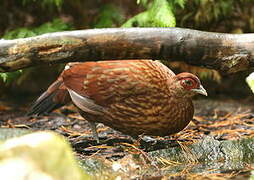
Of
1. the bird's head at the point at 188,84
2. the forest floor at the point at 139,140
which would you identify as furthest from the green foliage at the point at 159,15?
the forest floor at the point at 139,140

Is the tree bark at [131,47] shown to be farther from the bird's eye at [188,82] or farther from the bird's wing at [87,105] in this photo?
the bird's wing at [87,105]

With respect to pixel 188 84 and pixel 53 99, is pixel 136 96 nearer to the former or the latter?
pixel 188 84

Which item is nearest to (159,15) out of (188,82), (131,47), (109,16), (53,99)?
(109,16)

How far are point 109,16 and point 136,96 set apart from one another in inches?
86.0

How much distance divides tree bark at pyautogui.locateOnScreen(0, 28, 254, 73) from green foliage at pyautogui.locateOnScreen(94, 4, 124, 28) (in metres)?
→ 2.58

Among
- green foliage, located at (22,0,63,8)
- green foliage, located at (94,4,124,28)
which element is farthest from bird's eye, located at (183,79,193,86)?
green foliage, located at (22,0,63,8)

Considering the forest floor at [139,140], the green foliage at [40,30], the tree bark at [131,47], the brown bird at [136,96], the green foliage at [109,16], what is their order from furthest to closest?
the green foliage at [109,16]
the green foliage at [40,30]
the brown bird at [136,96]
the forest floor at [139,140]
the tree bark at [131,47]

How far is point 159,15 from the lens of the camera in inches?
211

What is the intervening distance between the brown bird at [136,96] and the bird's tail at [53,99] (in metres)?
0.30

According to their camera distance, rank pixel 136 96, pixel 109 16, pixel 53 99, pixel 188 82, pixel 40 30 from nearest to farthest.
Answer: pixel 136 96
pixel 188 82
pixel 53 99
pixel 40 30
pixel 109 16

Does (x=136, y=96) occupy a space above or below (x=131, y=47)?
below

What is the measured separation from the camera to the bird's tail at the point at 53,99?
15.8 feet

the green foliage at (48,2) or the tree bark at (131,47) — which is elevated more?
the tree bark at (131,47)

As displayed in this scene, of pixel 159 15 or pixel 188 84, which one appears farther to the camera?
pixel 159 15
